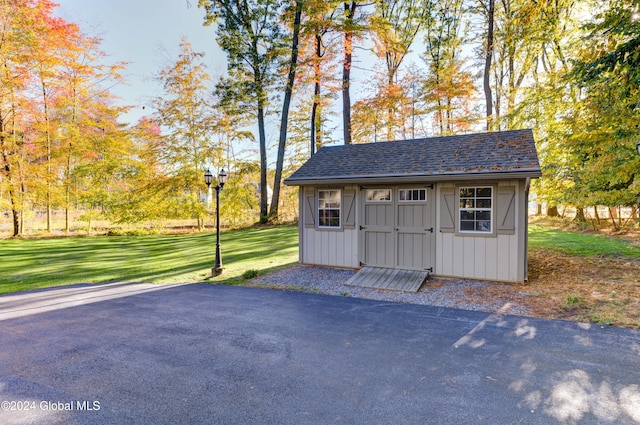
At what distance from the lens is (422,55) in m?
17.9

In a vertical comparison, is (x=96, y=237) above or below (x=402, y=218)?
below

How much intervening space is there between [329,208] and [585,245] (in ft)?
29.0

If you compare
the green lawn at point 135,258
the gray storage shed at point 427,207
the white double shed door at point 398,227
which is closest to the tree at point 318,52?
the green lawn at point 135,258

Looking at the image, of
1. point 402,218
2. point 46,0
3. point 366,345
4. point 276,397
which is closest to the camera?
point 276,397

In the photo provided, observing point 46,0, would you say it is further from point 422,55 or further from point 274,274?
point 422,55

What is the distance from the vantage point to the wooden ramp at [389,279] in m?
6.21

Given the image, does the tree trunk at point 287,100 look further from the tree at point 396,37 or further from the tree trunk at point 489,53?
the tree trunk at point 489,53

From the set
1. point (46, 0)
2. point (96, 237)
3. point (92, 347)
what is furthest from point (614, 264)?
point (46, 0)

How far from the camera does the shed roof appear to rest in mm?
6254

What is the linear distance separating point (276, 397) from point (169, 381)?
1095 millimetres

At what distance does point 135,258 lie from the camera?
33.5ft

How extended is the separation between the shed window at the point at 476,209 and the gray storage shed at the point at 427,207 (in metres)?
0.02

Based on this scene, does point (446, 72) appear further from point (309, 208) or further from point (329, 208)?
point (309, 208)

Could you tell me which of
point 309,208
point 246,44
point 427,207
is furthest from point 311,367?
point 246,44
